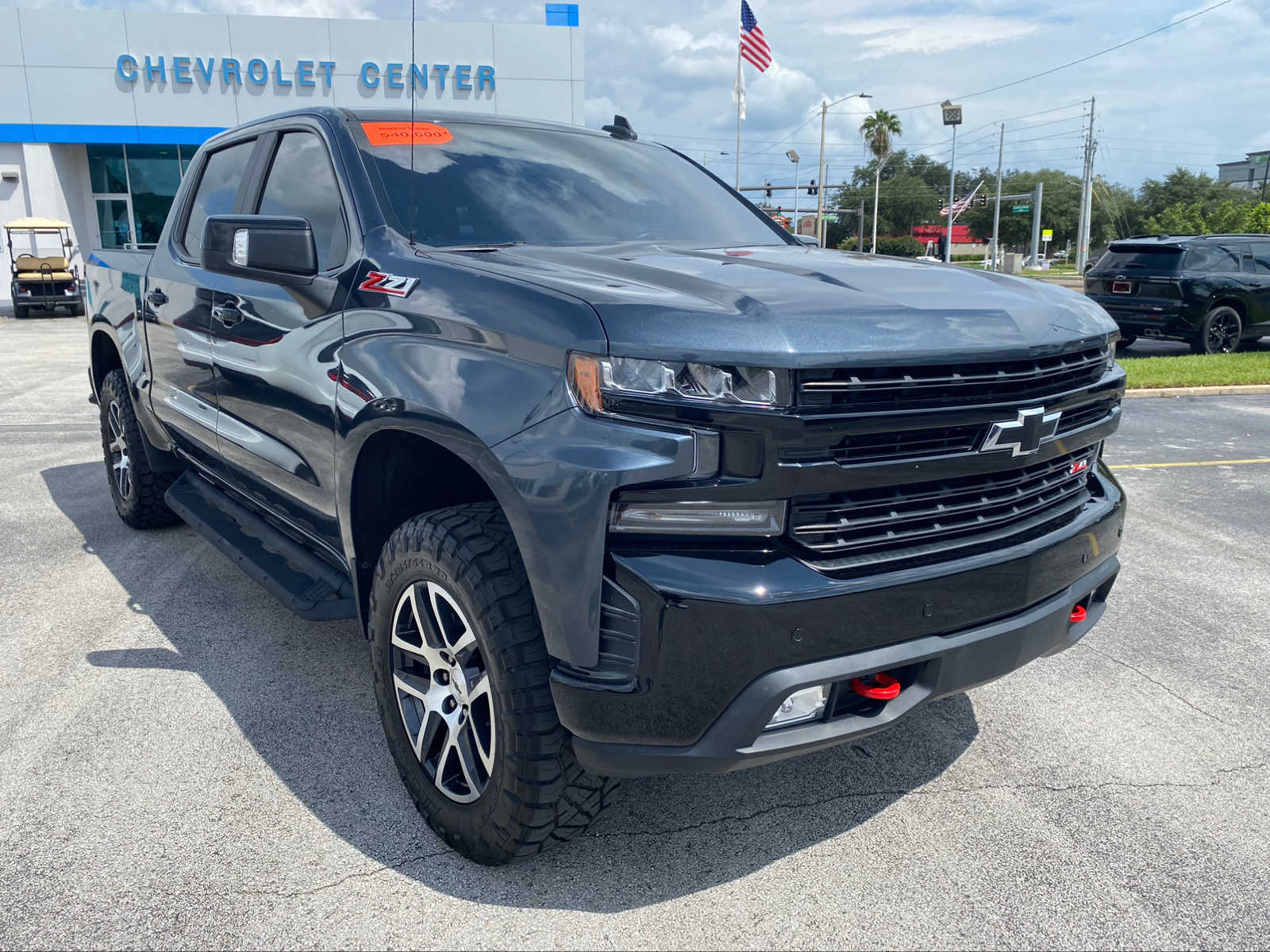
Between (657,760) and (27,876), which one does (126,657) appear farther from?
(657,760)

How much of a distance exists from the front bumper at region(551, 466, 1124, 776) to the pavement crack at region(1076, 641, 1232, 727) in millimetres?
1253

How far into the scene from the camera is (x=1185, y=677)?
379 centimetres

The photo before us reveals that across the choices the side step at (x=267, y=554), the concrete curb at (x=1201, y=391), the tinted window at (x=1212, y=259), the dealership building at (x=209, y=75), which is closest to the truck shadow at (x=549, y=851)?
the side step at (x=267, y=554)

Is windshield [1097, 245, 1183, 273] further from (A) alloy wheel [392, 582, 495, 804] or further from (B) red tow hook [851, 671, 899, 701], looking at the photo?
(A) alloy wheel [392, 582, 495, 804]

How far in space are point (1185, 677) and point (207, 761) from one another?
3.35 m

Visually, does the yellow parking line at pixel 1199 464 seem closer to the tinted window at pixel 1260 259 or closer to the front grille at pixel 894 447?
the front grille at pixel 894 447

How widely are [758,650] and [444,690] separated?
91 cm

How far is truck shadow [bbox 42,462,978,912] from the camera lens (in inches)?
102

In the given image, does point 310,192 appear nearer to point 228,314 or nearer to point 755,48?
point 228,314

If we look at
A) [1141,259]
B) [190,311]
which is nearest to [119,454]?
[190,311]

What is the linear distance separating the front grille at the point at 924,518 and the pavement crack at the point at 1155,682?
1021mm

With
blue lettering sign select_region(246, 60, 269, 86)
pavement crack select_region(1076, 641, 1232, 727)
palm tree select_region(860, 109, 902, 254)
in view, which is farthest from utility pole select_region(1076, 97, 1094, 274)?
pavement crack select_region(1076, 641, 1232, 727)

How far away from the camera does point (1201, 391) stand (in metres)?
11.1

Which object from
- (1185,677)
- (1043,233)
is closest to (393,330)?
(1185,677)
